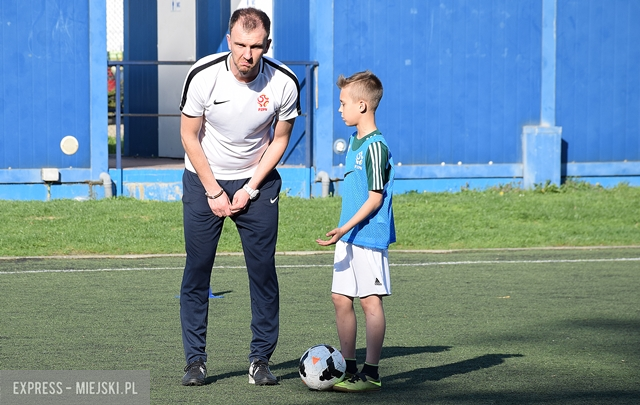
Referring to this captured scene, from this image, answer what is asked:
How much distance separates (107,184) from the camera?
14.6m

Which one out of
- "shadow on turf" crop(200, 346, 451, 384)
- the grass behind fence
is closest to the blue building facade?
the grass behind fence

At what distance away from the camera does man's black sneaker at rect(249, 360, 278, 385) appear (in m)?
5.54

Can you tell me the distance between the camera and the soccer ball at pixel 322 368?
5.45 m

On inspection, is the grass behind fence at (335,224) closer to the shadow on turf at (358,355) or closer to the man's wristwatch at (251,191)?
the shadow on turf at (358,355)

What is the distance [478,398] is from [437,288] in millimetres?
3949

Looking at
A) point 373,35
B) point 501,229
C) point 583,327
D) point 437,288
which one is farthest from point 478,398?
point 373,35

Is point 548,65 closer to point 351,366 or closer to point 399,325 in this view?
point 399,325

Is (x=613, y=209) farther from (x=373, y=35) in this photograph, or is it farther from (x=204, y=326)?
(x=204, y=326)

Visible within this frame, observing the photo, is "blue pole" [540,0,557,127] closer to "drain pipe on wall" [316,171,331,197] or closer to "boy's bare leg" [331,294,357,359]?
"drain pipe on wall" [316,171,331,197]

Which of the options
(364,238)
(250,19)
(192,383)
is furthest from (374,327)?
(250,19)

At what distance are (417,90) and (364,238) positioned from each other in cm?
1059

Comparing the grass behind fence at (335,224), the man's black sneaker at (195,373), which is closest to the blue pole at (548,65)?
the grass behind fence at (335,224)

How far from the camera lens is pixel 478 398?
5.34 metres

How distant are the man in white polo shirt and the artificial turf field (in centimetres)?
35
